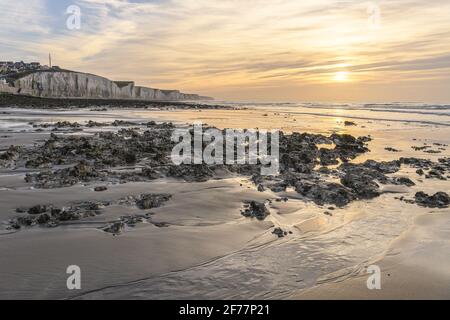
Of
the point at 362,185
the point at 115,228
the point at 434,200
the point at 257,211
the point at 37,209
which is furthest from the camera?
the point at 362,185

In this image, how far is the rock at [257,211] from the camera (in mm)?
7777

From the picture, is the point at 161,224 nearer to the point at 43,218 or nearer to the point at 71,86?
the point at 43,218

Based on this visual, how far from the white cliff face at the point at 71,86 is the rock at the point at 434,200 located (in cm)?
9884

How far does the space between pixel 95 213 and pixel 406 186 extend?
8106 mm

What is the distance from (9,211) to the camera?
724 centimetres

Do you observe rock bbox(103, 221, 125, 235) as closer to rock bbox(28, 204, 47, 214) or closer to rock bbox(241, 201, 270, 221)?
rock bbox(28, 204, 47, 214)

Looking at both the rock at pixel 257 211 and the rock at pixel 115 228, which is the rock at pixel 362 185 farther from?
the rock at pixel 115 228

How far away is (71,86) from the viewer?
12206 cm

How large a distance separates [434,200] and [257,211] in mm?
4297

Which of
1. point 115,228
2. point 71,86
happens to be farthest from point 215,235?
point 71,86
